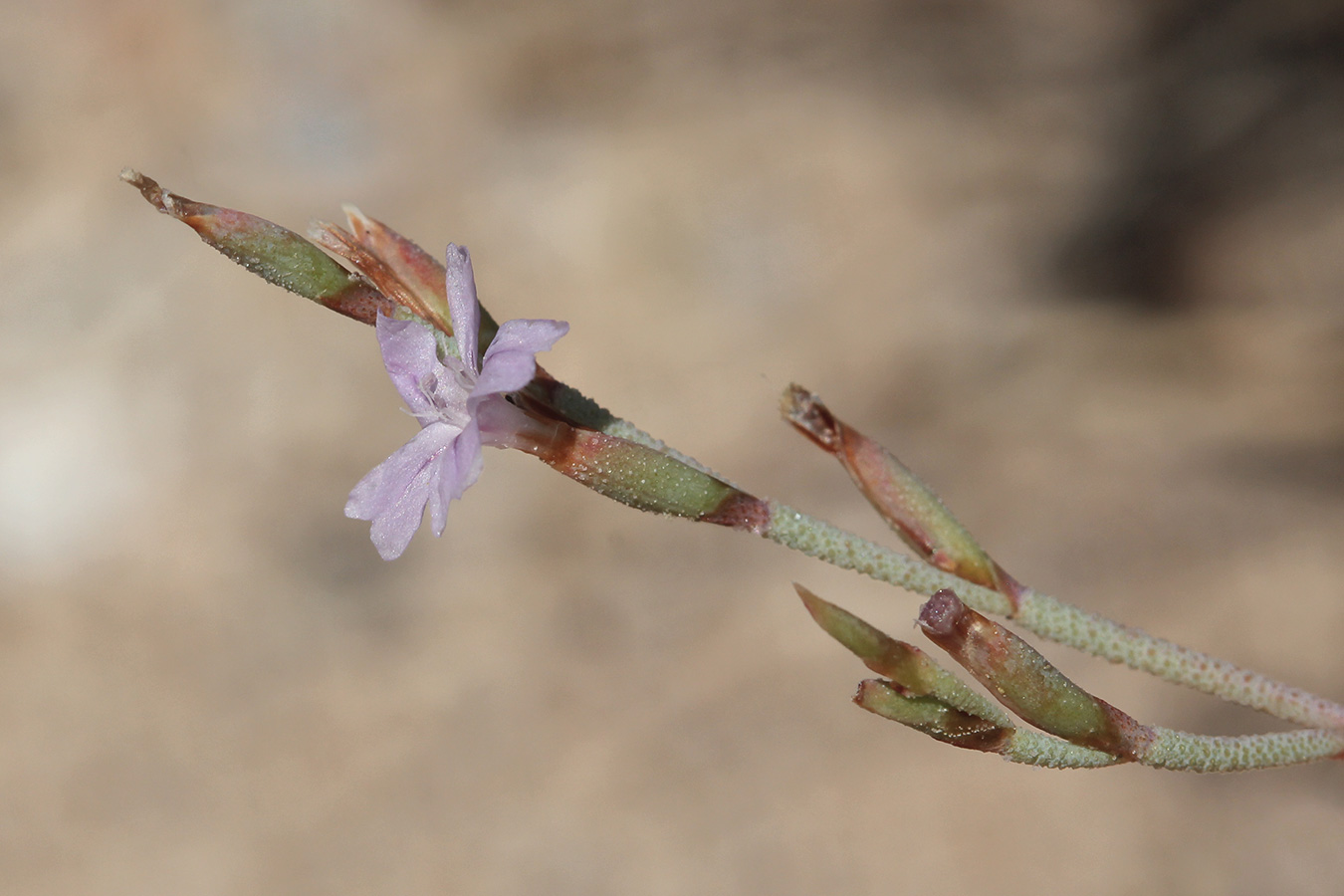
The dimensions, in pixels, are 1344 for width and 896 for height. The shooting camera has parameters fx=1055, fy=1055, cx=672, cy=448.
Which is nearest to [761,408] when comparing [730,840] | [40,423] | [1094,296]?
[1094,296]

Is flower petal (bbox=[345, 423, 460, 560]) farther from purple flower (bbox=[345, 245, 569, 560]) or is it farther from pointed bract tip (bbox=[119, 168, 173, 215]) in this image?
pointed bract tip (bbox=[119, 168, 173, 215])

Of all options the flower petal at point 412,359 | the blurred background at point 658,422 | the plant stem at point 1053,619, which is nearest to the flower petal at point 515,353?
the flower petal at point 412,359

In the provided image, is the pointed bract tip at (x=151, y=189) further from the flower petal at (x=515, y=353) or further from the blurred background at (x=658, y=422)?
the blurred background at (x=658, y=422)

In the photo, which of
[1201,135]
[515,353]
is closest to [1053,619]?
[515,353]

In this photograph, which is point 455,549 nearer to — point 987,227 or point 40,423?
point 40,423

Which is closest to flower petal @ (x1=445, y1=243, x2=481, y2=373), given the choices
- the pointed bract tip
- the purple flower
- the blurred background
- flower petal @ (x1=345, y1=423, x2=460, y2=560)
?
the purple flower

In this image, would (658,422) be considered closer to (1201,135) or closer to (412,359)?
(1201,135)

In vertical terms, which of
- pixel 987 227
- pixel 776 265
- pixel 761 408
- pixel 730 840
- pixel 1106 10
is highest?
pixel 1106 10
